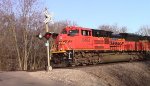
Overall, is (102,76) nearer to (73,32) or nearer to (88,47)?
(73,32)

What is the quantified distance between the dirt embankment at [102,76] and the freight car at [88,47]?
3.69m

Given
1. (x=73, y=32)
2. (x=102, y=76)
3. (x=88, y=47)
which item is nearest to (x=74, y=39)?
(x=73, y=32)

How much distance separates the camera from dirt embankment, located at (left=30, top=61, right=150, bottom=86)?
760 inches

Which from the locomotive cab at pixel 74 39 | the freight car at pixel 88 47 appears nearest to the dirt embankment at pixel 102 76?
the freight car at pixel 88 47

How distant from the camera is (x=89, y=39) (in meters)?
30.2

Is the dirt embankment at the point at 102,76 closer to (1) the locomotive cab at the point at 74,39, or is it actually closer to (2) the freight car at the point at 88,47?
(2) the freight car at the point at 88,47

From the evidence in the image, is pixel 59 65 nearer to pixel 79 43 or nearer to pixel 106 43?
pixel 79 43

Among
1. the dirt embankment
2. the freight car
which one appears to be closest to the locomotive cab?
the freight car

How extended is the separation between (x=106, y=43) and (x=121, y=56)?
12.3ft

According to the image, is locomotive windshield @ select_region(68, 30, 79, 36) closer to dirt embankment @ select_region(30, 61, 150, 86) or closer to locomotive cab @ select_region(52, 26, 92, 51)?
locomotive cab @ select_region(52, 26, 92, 51)

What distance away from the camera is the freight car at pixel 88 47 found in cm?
2788

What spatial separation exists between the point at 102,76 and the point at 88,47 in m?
8.39

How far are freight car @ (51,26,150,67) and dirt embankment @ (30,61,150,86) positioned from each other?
3689mm

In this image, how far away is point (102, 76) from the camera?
72.3 feet
